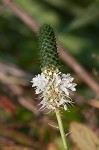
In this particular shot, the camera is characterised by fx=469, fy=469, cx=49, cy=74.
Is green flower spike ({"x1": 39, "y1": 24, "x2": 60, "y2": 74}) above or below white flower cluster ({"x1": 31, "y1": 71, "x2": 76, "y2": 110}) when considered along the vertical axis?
above

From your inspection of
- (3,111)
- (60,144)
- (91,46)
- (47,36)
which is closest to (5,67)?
(3,111)

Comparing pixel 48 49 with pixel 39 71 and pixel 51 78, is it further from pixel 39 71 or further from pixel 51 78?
pixel 39 71

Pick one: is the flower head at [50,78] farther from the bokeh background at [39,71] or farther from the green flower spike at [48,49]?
the bokeh background at [39,71]

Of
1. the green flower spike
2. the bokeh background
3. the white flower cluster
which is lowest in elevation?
the white flower cluster

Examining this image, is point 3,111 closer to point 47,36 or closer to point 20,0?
point 20,0

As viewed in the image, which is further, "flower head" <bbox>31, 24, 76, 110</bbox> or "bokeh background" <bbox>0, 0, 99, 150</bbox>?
"bokeh background" <bbox>0, 0, 99, 150</bbox>

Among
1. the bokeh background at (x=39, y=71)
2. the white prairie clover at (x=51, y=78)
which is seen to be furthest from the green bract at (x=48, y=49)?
the bokeh background at (x=39, y=71)

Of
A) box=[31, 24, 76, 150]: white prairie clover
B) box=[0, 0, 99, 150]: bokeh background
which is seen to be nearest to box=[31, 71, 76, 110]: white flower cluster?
box=[31, 24, 76, 150]: white prairie clover

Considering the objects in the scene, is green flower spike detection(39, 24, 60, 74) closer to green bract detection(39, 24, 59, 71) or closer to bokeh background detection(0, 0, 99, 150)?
green bract detection(39, 24, 59, 71)
